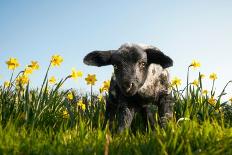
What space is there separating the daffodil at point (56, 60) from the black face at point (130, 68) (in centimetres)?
186

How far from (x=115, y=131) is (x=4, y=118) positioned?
172cm

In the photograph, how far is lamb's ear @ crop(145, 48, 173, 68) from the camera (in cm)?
569

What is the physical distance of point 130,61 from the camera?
521 cm

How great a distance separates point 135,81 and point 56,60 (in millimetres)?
2354

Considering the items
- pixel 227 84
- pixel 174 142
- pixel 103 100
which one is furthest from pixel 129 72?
pixel 227 84

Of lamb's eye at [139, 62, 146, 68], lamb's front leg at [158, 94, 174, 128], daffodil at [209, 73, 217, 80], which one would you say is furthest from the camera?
daffodil at [209, 73, 217, 80]

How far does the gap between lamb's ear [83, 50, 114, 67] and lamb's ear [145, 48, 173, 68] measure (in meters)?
0.58

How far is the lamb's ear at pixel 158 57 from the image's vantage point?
18.7 feet

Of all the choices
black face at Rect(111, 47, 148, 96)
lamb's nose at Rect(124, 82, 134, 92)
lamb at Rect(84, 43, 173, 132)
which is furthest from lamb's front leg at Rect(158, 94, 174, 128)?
lamb's nose at Rect(124, 82, 134, 92)

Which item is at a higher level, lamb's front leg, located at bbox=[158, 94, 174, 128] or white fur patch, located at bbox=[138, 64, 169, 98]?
white fur patch, located at bbox=[138, 64, 169, 98]

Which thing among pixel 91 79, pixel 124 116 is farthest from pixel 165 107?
pixel 91 79

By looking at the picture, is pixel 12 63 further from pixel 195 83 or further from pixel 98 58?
pixel 195 83

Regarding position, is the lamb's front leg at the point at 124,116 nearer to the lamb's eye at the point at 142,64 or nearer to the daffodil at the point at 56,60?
the lamb's eye at the point at 142,64

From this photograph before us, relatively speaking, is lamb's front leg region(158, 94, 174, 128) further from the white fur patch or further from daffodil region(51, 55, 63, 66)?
daffodil region(51, 55, 63, 66)
